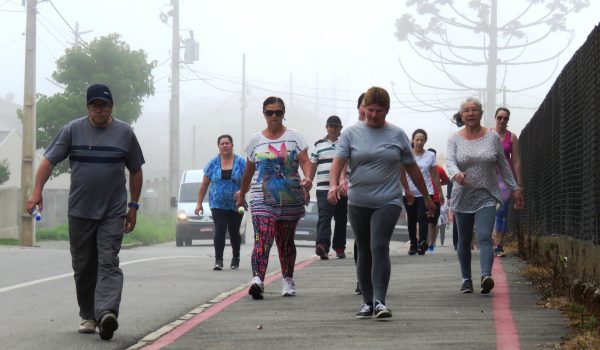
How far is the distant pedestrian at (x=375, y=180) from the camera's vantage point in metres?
9.27

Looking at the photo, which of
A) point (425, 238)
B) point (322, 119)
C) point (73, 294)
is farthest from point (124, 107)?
point (322, 119)

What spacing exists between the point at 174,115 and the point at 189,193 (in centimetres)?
1233

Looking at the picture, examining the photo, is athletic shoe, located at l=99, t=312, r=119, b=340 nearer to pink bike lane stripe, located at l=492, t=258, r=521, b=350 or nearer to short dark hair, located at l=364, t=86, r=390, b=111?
short dark hair, located at l=364, t=86, r=390, b=111

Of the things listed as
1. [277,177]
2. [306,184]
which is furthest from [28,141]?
[306,184]

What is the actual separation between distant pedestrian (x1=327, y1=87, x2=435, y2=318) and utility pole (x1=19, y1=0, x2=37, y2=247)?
1941 centimetres

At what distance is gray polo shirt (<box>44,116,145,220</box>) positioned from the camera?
887 cm

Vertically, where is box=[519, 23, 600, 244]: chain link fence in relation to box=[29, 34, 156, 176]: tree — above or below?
below

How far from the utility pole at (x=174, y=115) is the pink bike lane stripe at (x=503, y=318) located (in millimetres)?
33951

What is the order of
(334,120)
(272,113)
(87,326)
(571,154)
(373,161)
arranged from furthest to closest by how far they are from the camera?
(334,120) → (571,154) → (272,113) → (373,161) → (87,326)

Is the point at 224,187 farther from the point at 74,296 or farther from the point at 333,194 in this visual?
the point at 333,194

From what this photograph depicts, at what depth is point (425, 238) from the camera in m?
17.5

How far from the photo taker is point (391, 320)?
363 inches

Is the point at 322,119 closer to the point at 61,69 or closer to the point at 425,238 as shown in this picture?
the point at 61,69

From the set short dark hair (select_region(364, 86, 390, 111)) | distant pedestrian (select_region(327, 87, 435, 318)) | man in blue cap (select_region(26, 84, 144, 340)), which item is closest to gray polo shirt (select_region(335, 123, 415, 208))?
distant pedestrian (select_region(327, 87, 435, 318))
